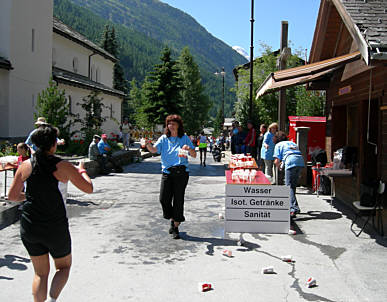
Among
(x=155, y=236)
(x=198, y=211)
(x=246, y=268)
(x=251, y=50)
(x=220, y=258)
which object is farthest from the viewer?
(x=251, y=50)

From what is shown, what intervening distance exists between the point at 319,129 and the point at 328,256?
34.2 feet

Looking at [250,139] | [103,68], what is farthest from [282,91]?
[103,68]

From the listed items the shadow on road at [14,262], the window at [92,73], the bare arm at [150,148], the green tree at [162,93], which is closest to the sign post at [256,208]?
the bare arm at [150,148]

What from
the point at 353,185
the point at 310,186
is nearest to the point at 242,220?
the point at 353,185

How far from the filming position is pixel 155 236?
7461 millimetres

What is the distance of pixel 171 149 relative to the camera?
24.0ft

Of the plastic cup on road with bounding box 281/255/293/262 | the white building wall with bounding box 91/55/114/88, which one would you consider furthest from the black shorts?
the white building wall with bounding box 91/55/114/88

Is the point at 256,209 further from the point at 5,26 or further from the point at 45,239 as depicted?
the point at 5,26

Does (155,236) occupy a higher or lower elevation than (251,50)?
lower

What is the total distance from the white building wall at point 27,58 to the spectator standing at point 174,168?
677 inches

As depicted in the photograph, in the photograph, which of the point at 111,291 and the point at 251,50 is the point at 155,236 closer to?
the point at 111,291

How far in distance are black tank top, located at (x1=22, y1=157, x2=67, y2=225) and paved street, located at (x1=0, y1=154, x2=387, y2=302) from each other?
1355 mm

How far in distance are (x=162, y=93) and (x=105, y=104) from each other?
13189 mm

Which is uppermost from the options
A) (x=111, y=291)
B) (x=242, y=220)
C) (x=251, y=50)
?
(x=251, y=50)
